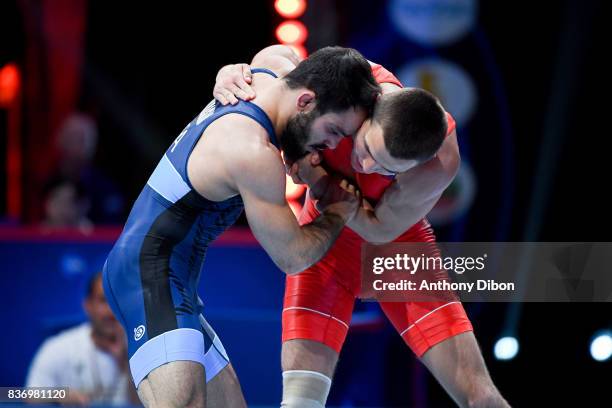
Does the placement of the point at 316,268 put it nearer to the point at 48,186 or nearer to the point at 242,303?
the point at 242,303

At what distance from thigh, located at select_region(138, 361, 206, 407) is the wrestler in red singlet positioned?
2.34ft

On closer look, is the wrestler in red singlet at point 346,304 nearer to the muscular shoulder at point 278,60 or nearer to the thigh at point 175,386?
the muscular shoulder at point 278,60

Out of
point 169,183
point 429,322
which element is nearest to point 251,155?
point 169,183

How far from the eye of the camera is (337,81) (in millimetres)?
3260

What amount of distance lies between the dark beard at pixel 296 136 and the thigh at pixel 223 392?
818 millimetres

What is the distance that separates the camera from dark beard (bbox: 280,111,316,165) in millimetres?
3270

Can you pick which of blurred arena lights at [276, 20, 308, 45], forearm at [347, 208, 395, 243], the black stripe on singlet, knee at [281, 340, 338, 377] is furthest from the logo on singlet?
blurred arena lights at [276, 20, 308, 45]

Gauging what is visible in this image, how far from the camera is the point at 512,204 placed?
6.07m

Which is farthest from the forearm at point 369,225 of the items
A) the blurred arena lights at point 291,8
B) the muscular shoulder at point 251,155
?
the blurred arena lights at point 291,8

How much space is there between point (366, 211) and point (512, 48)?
2947mm

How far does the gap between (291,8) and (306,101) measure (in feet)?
9.72

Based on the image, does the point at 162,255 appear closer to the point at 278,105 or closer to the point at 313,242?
the point at 313,242

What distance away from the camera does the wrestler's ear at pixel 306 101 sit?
10.7ft

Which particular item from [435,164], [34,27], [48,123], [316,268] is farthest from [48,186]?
[435,164]
